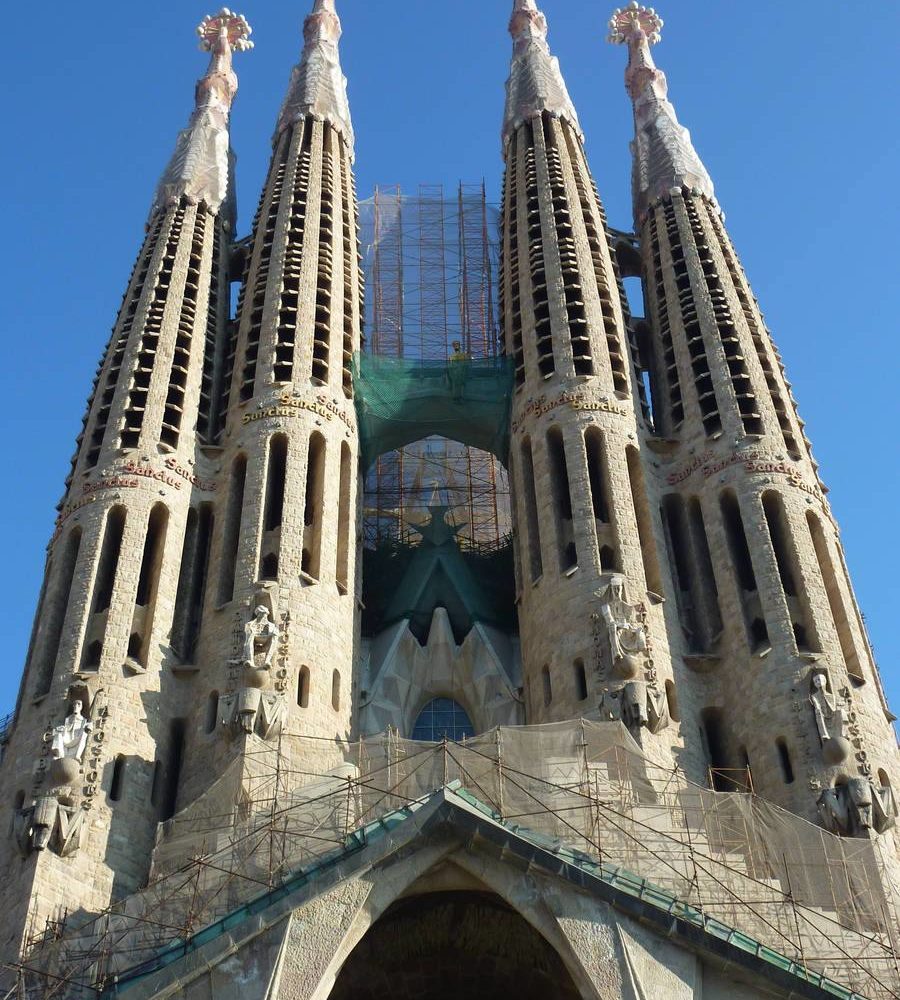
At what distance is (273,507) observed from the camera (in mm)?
32875

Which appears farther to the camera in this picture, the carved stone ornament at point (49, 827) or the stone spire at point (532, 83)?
the stone spire at point (532, 83)

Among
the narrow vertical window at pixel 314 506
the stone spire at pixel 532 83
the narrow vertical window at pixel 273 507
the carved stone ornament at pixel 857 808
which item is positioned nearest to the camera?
the carved stone ornament at pixel 857 808

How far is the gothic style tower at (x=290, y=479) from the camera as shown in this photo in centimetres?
2859

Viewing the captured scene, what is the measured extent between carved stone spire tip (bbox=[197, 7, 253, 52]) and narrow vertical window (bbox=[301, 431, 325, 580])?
22.1 m

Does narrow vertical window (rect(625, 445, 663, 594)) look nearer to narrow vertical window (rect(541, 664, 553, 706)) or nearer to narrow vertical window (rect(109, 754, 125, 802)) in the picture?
narrow vertical window (rect(541, 664, 553, 706))

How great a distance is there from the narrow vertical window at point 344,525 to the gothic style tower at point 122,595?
3086 millimetres

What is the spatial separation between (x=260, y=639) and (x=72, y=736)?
4159 mm

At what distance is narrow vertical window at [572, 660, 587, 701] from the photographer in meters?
28.9

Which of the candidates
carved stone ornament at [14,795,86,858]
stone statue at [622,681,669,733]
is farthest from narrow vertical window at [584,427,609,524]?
carved stone ornament at [14,795,86,858]

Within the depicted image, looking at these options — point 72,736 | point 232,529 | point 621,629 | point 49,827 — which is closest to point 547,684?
point 621,629

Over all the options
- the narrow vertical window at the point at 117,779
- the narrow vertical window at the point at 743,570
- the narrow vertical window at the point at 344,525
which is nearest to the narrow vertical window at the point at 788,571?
the narrow vertical window at the point at 743,570

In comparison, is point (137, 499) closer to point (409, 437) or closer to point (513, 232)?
point (409, 437)

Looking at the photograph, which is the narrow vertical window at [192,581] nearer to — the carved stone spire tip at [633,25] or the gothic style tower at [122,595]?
the gothic style tower at [122,595]

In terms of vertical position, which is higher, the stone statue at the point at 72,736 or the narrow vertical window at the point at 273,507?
the narrow vertical window at the point at 273,507
